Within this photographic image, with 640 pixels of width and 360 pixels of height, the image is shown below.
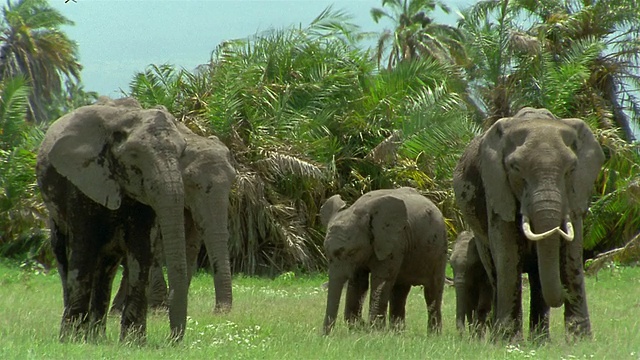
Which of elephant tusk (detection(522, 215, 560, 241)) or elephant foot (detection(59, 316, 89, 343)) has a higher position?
elephant tusk (detection(522, 215, 560, 241))

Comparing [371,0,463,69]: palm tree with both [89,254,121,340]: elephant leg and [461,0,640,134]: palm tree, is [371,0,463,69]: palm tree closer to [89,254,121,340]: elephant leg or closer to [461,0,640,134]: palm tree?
[461,0,640,134]: palm tree

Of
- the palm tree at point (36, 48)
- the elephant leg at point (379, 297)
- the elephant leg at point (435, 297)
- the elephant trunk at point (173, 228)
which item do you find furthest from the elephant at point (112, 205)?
the palm tree at point (36, 48)

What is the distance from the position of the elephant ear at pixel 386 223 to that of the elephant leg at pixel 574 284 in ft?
8.26

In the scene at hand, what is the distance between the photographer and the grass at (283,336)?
8.82 m

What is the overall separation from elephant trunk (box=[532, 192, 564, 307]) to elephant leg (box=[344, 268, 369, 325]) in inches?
116

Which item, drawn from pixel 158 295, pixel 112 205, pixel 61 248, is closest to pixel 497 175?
pixel 112 205

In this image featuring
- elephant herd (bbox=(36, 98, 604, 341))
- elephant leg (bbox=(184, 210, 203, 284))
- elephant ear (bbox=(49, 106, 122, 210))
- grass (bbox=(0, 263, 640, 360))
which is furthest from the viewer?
elephant leg (bbox=(184, 210, 203, 284))

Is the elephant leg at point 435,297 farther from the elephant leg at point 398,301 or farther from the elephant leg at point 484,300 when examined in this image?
the elephant leg at point 484,300

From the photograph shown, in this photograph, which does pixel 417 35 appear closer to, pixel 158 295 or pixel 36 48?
pixel 36 48

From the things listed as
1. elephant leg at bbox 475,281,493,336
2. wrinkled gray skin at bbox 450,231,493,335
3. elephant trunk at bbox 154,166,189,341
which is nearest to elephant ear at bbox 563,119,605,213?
wrinkled gray skin at bbox 450,231,493,335

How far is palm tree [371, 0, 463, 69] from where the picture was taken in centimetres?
4659

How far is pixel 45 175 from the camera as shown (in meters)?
10.3

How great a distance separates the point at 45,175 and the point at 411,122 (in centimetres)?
1388

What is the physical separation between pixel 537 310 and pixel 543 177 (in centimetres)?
184
